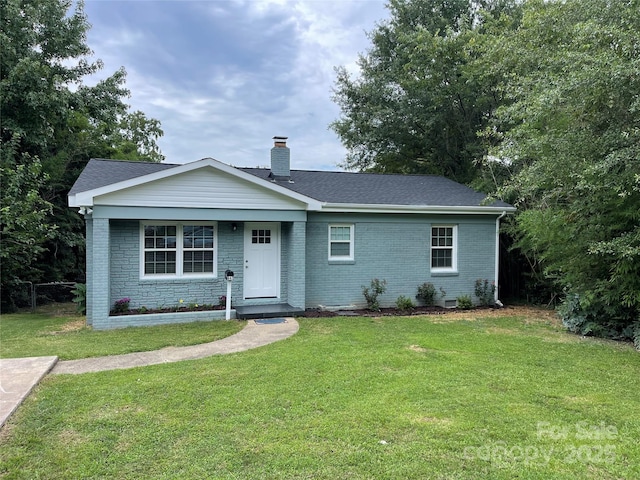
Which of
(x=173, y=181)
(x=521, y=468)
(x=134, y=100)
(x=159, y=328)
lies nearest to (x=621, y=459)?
(x=521, y=468)

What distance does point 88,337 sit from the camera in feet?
26.5

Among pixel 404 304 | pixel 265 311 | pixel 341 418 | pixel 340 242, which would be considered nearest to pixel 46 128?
pixel 265 311

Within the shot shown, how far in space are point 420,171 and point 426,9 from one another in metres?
7.40

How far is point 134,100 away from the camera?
1877cm

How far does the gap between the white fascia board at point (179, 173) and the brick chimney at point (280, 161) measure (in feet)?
8.93

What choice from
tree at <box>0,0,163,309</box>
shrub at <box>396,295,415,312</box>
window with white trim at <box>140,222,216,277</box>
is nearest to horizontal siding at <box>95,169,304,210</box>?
window with white trim at <box>140,222,216,277</box>

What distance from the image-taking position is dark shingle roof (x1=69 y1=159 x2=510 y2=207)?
34.8 feet

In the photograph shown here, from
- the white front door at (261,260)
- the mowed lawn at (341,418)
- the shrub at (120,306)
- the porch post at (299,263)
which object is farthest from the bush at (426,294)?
the shrub at (120,306)

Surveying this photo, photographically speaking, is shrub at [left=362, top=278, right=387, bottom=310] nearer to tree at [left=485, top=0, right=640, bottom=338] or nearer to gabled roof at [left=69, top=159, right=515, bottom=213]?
gabled roof at [left=69, top=159, right=515, bottom=213]

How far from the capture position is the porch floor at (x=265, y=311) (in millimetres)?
9922

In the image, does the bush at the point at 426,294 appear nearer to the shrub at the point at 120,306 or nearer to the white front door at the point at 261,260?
the white front door at the point at 261,260

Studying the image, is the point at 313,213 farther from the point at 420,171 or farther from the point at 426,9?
the point at 426,9

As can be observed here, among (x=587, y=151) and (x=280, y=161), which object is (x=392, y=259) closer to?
(x=280, y=161)

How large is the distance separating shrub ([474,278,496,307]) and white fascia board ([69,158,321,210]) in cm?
550
